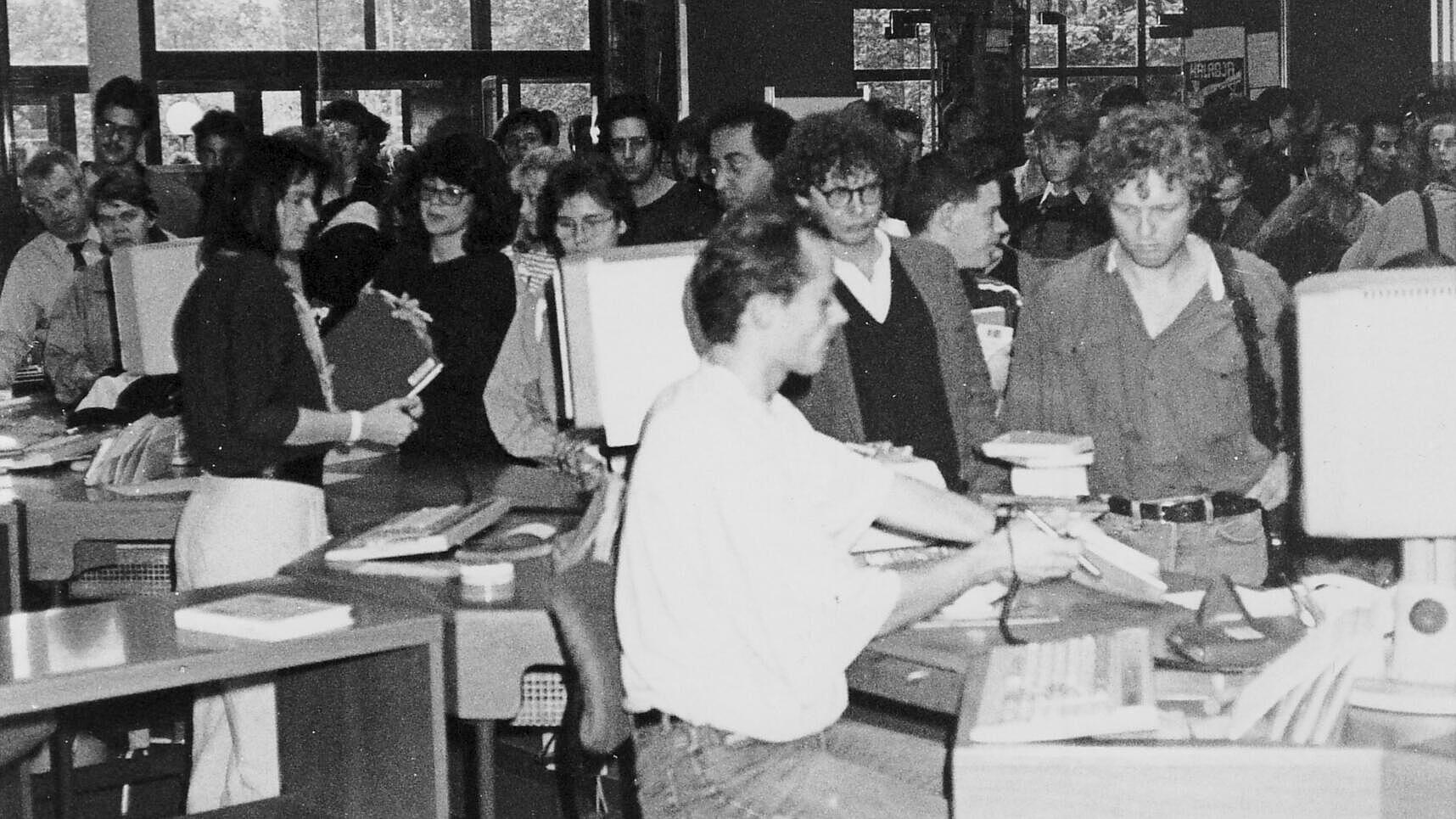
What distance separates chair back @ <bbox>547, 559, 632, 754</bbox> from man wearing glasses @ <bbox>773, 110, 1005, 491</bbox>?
1.11 m

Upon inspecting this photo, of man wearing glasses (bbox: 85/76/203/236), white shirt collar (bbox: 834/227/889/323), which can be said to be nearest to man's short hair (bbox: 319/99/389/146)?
man wearing glasses (bbox: 85/76/203/236)

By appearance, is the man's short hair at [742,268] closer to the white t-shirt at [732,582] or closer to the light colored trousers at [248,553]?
the white t-shirt at [732,582]

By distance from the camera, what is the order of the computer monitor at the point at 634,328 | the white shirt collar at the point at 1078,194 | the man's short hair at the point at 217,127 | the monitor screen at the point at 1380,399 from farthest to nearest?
the man's short hair at the point at 217,127 < the white shirt collar at the point at 1078,194 < the computer monitor at the point at 634,328 < the monitor screen at the point at 1380,399

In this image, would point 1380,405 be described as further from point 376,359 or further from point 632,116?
point 632,116

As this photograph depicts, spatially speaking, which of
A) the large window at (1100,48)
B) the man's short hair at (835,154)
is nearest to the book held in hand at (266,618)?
the man's short hair at (835,154)

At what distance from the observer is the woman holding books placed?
3471 millimetres

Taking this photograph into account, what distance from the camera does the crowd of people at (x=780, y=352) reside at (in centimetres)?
249

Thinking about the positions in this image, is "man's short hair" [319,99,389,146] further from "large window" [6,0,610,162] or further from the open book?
the open book

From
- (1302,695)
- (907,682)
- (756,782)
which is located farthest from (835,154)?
(1302,695)

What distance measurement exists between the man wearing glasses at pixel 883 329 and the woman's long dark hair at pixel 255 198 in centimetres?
101

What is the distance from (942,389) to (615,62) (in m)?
8.12

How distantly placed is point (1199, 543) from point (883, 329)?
770mm

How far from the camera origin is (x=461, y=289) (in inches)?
186

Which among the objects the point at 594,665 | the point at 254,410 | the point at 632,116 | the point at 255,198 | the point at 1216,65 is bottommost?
the point at 594,665
